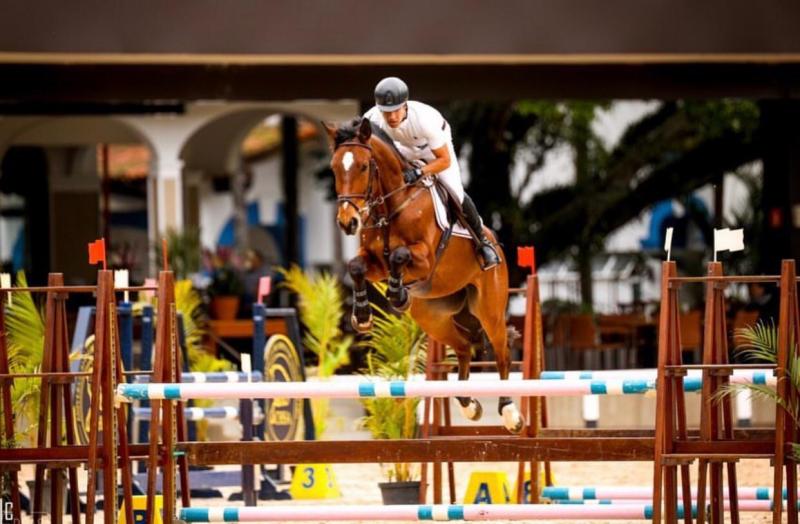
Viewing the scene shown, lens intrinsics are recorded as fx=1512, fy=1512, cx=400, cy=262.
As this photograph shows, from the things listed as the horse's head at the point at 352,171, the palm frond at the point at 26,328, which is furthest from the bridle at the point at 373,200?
the palm frond at the point at 26,328

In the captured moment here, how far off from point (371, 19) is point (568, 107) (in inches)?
259

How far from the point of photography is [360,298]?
7320 mm

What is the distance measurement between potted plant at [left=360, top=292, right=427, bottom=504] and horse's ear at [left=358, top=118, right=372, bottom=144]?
249 cm

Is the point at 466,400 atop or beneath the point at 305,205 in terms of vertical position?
beneath

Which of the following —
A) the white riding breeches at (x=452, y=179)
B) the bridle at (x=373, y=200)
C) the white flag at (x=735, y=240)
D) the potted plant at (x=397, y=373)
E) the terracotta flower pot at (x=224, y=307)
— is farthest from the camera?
the terracotta flower pot at (x=224, y=307)

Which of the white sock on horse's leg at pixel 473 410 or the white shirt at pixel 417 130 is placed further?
the white sock on horse's leg at pixel 473 410

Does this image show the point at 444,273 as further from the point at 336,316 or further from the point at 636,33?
the point at 636,33

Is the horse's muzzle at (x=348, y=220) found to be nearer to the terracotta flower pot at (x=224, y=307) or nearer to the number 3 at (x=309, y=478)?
the number 3 at (x=309, y=478)

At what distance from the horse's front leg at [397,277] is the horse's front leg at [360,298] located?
0.13 meters

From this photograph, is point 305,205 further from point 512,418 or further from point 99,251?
point 99,251

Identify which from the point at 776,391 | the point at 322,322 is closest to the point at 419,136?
the point at 776,391

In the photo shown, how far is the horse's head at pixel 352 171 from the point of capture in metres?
6.99

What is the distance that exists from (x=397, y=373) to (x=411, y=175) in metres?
2.31

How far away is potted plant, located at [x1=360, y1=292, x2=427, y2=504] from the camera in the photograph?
9625mm
